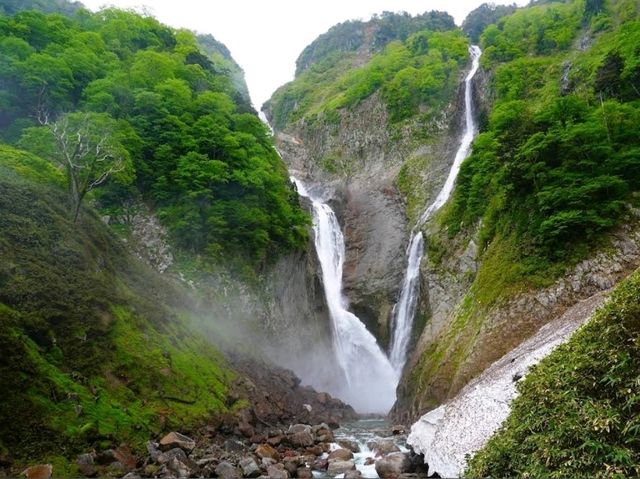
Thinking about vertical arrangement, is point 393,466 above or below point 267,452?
below

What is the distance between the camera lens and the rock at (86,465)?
11.1m

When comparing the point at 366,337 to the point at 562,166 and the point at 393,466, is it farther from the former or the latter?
the point at 393,466

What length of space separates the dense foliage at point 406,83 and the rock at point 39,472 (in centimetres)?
5340

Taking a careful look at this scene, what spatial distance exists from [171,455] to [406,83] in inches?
2213

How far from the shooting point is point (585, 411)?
22.1 ft

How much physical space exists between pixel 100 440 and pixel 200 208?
17.5 m

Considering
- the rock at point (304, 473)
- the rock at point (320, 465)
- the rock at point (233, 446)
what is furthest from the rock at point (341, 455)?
the rock at point (233, 446)

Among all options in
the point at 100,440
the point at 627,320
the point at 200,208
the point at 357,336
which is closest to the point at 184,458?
the point at 100,440

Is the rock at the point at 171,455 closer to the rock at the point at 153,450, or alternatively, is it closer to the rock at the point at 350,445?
the rock at the point at 153,450

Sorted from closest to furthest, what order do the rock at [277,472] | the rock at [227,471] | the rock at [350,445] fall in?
the rock at [227,471], the rock at [277,472], the rock at [350,445]

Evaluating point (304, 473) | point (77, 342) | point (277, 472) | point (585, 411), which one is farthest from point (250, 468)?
point (585, 411)

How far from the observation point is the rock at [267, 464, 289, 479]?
13.4 m

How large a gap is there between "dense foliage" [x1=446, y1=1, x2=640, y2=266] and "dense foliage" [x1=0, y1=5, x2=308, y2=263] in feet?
44.1

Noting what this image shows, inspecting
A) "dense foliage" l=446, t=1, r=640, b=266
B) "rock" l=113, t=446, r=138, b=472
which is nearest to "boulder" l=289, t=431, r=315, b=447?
"rock" l=113, t=446, r=138, b=472
